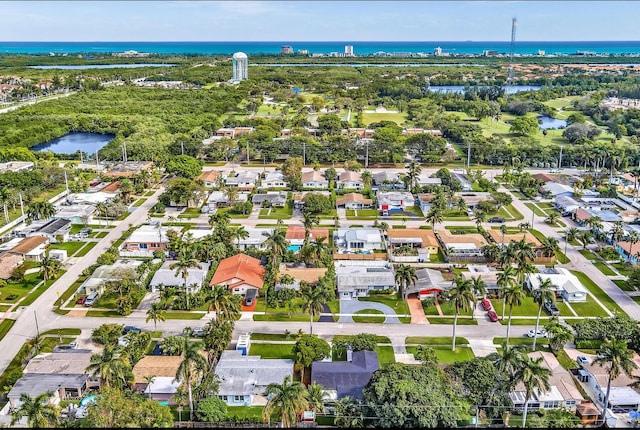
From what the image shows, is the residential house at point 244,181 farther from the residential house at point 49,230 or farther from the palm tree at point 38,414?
the palm tree at point 38,414

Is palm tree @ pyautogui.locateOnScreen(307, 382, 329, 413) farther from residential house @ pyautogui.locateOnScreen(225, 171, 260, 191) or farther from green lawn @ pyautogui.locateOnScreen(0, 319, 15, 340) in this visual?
residential house @ pyautogui.locateOnScreen(225, 171, 260, 191)

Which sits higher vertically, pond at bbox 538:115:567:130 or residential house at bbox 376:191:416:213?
pond at bbox 538:115:567:130

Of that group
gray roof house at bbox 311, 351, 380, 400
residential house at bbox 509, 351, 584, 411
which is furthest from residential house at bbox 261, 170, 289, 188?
residential house at bbox 509, 351, 584, 411

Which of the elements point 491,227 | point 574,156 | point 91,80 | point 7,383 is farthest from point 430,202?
point 91,80

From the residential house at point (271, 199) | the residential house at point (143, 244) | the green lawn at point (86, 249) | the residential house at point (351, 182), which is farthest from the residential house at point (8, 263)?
the residential house at point (351, 182)

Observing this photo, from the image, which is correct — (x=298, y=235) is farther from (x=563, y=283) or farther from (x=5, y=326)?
(x=5, y=326)

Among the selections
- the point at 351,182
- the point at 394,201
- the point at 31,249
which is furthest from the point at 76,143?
the point at 394,201

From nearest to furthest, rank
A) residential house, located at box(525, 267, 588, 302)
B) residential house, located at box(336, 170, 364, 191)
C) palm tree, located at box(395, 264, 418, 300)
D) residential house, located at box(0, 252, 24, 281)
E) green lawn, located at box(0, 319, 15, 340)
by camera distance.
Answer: green lawn, located at box(0, 319, 15, 340)
palm tree, located at box(395, 264, 418, 300)
residential house, located at box(525, 267, 588, 302)
residential house, located at box(0, 252, 24, 281)
residential house, located at box(336, 170, 364, 191)
